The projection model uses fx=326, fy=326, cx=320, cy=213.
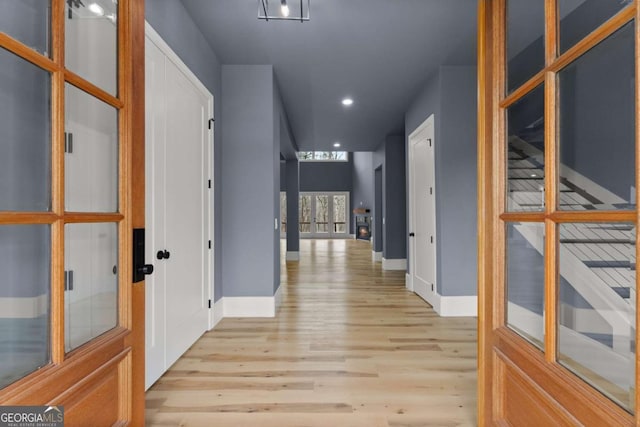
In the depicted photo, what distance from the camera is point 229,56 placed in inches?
137

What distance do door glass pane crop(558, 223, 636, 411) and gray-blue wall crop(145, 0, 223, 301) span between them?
2.65 metres

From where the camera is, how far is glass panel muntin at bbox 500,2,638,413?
873mm

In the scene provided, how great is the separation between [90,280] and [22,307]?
0.87ft

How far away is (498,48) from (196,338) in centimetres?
307

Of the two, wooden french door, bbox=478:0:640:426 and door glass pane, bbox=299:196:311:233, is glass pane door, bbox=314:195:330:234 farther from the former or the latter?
wooden french door, bbox=478:0:640:426

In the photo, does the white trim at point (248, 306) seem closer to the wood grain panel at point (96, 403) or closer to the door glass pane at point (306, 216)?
the wood grain panel at point (96, 403)

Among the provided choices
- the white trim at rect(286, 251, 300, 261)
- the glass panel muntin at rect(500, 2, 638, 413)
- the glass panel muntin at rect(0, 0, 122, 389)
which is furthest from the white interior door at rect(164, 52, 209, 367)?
the white trim at rect(286, 251, 300, 261)

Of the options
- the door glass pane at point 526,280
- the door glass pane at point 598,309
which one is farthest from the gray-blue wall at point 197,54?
the door glass pane at point 598,309

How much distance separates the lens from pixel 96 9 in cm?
128

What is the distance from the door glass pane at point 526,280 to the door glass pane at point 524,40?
0.59 m

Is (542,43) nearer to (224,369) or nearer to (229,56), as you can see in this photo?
(224,369)

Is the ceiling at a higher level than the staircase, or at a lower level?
higher

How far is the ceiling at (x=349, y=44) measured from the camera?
268cm

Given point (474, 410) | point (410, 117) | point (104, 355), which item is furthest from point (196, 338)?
point (410, 117)
